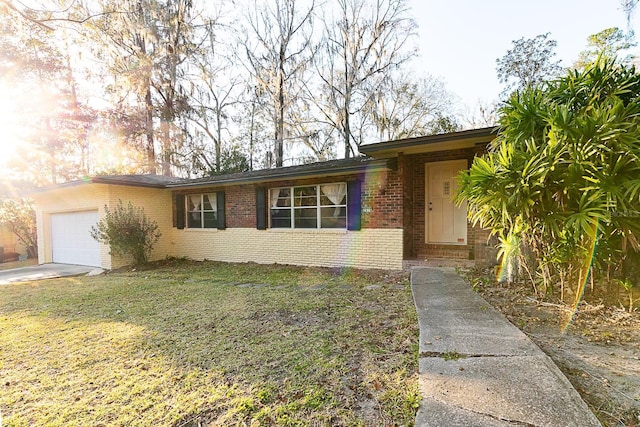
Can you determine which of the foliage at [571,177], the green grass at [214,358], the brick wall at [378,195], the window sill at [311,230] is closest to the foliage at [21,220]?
the green grass at [214,358]

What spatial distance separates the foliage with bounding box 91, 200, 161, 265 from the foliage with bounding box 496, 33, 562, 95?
60.0 feet

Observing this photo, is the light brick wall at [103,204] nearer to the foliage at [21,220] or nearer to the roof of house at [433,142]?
the foliage at [21,220]

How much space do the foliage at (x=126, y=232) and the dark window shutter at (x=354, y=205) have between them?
6.39m

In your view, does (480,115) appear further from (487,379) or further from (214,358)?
(214,358)

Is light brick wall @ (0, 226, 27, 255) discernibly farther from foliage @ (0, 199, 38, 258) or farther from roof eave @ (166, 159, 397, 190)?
roof eave @ (166, 159, 397, 190)

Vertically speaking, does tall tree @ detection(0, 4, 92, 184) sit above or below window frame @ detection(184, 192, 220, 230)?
above

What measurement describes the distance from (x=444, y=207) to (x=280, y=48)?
1303cm

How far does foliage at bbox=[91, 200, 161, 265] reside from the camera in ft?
29.7

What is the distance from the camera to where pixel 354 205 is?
25.0ft

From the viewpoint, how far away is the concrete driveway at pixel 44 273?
8469 millimetres

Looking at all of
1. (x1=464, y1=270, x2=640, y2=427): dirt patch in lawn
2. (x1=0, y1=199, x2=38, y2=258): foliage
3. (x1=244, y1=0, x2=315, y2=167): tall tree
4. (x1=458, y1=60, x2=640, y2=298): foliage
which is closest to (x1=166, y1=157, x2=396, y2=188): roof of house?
(x1=458, y1=60, x2=640, y2=298): foliage

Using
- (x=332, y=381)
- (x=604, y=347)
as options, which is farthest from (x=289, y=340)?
(x=604, y=347)

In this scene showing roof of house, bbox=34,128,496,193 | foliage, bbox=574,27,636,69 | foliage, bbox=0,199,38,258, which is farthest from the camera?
foliage, bbox=0,199,38,258

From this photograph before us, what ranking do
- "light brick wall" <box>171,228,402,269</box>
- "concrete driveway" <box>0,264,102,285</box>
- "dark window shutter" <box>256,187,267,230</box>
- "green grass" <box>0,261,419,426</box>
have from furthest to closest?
"dark window shutter" <box>256,187,267,230</box> → "concrete driveway" <box>0,264,102,285</box> → "light brick wall" <box>171,228,402,269</box> → "green grass" <box>0,261,419,426</box>
